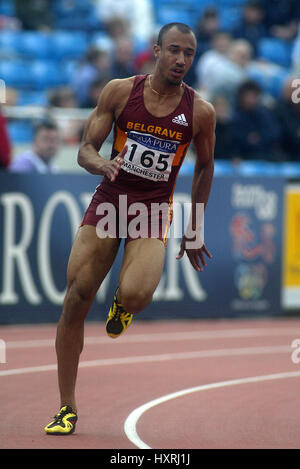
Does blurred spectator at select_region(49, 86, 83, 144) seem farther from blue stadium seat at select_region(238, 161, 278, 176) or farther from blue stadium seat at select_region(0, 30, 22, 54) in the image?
blue stadium seat at select_region(0, 30, 22, 54)

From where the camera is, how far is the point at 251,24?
57.9 ft

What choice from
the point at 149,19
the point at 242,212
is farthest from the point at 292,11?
the point at 242,212

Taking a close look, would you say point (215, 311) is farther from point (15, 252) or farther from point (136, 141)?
point (136, 141)

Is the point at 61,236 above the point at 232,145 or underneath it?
underneath

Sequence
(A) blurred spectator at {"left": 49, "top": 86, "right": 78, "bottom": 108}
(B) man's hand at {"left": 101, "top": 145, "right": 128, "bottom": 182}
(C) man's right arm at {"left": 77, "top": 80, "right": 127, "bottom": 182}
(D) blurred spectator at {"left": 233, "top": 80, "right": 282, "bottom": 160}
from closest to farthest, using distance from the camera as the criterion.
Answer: (B) man's hand at {"left": 101, "top": 145, "right": 128, "bottom": 182}, (C) man's right arm at {"left": 77, "top": 80, "right": 127, "bottom": 182}, (A) blurred spectator at {"left": 49, "top": 86, "right": 78, "bottom": 108}, (D) blurred spectator at {"left": 233, "top": 80, "right": 282, "bottom": 160}

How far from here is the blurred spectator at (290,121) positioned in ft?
51.1

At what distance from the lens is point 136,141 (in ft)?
22.3

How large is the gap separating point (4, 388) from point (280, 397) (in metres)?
2.38

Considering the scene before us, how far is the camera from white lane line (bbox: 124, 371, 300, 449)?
21.9ft

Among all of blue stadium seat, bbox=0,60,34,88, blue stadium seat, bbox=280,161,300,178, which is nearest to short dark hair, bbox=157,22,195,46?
blue stadium seat, bbox=280,161,300,178

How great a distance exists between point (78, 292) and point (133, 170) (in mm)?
937

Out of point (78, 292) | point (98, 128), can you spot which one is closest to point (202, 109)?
point (98, 128)
